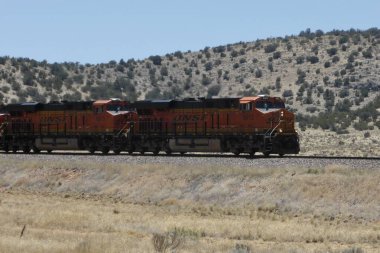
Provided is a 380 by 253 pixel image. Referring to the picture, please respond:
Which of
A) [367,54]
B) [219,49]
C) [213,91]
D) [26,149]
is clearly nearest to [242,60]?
[219,49]

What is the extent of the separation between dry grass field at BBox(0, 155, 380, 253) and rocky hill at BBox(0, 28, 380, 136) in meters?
54.0

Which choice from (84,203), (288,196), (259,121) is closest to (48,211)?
(84,203)

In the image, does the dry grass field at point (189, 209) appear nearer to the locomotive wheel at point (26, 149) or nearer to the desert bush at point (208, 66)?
the locomotive wheel at point (26, 149)

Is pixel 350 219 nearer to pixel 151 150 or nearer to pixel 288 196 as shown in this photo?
pixel 288 196

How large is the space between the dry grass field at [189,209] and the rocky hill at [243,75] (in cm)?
5397

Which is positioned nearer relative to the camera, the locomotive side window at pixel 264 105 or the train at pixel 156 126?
the train at pixel 156 126

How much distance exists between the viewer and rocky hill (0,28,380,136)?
314 ft

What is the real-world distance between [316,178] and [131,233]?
8823 millimetres

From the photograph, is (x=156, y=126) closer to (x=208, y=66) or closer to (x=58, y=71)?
(x=208, y=66)

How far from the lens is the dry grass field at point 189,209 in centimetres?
2044

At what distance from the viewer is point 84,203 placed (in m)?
31.5

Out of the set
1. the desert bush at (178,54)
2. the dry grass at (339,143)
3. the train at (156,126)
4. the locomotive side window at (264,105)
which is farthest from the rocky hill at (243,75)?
the locomotive side window at (264,105)

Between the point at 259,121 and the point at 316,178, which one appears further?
the point at 259,121

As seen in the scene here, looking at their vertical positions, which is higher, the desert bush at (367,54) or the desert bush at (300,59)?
the desert bush at (367,54)
